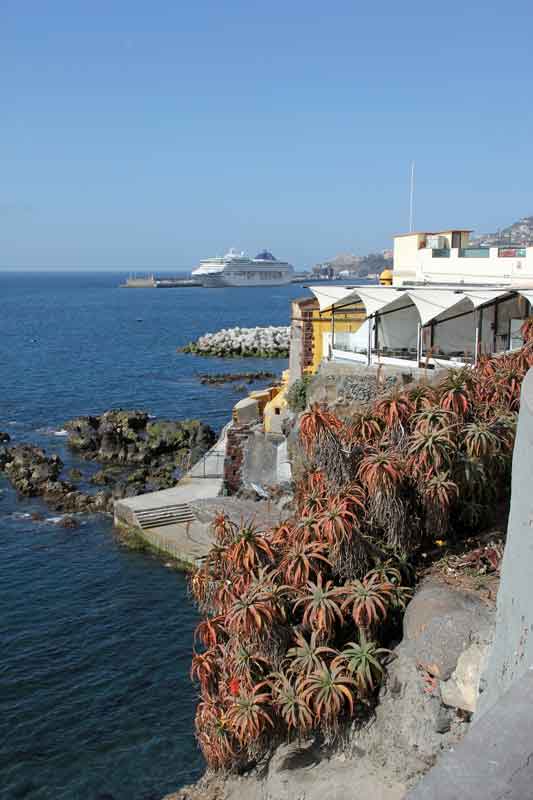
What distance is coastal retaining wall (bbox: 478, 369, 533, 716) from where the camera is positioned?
6.47m

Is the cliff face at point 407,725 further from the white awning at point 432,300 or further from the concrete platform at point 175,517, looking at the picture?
the concrete platform at point 175,517

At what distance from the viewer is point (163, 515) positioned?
25.2 m

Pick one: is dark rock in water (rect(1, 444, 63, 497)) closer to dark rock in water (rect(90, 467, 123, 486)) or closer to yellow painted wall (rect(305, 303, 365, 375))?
dark rock in water (rect(90, 467, 123, 486))

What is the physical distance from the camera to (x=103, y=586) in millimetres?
21547

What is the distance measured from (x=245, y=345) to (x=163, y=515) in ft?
164

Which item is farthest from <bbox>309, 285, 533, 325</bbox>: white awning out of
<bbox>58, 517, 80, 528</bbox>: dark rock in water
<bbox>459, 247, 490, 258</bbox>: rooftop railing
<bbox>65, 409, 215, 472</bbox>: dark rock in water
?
<bbox>65, 409, 215, 472</bbox>: dark rock in water

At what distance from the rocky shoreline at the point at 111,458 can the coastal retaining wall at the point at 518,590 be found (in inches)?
871

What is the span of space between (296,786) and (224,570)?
2.93m

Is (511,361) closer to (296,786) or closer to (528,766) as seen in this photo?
(296,786)

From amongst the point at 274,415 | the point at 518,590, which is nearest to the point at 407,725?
the point at 518,590

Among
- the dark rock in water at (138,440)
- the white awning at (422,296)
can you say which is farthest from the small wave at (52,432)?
the white awning at (422,296)

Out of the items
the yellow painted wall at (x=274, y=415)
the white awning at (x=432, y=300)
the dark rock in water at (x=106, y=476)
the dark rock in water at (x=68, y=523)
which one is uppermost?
the white awning at (x=432, y=300)

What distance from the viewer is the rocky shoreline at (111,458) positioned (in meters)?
29.7

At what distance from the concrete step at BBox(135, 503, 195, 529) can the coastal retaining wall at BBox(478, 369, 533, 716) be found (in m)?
17.9
